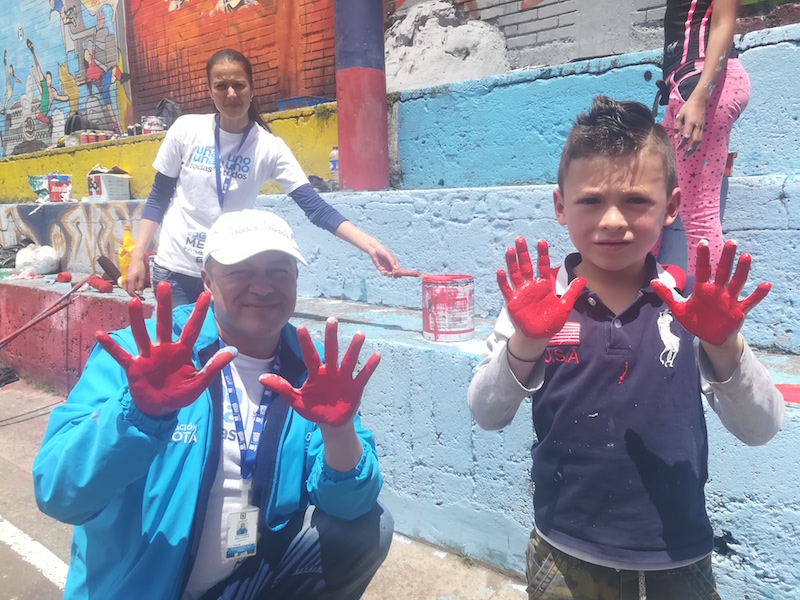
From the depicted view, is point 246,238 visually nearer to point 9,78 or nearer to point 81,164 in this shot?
point 81,164

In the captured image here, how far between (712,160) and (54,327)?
5201mm

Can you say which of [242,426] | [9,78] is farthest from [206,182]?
[9,78]

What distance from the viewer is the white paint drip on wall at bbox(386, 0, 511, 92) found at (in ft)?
19.2

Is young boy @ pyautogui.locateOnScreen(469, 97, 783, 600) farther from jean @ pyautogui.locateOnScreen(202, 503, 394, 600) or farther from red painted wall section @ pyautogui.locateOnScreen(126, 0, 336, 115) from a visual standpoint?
red painted wall section @ pyautogui.locateOnScreen(126, 0, 336, 115)

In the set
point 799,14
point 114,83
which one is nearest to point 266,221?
point 799,14

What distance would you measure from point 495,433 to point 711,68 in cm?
163

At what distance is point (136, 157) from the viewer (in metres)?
7.27

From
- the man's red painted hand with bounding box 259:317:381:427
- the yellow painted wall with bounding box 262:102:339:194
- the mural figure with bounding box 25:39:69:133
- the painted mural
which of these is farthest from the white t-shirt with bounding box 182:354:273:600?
the mural figure with bounding box 25:39:69:133

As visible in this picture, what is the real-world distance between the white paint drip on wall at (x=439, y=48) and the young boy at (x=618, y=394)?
15.8 ft

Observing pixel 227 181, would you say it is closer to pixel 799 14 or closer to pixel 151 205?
pixel 151 205

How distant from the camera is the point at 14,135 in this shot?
14.1 meters

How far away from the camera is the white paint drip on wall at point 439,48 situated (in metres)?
5.84

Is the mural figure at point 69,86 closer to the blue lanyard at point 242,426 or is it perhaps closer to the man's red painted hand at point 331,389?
the blue lanyard at point 242,426

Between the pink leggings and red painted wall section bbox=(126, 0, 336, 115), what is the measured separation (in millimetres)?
5703
